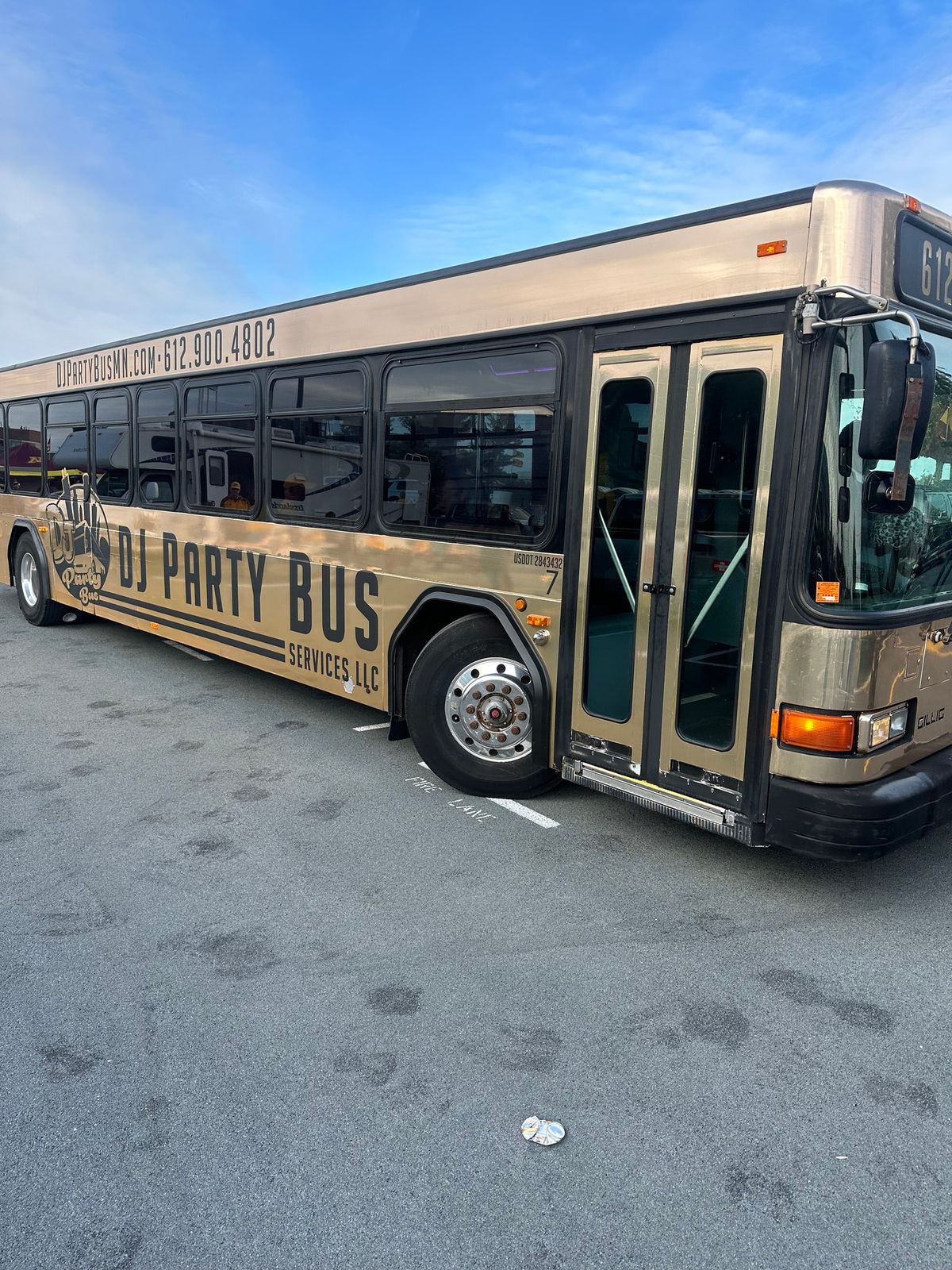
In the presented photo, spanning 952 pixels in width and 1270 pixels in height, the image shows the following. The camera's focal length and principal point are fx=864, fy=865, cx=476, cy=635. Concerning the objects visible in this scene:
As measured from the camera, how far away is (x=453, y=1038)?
9.31 feet

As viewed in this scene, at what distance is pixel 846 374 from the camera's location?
10.8ft

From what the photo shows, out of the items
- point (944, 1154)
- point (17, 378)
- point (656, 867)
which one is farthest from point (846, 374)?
point (17, 378)

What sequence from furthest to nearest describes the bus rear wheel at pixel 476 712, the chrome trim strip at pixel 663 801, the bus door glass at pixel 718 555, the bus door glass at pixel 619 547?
the bus rear wheel at pixel 476 712 → the bus door glass at pixel 619 547 → the chrome trim strip at pixel 663 801 → the bus door glass at pixel 718 555

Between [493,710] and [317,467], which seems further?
[317,467]

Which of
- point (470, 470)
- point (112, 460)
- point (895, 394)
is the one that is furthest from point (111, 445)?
point (895, 394)

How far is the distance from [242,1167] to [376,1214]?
0.40 meters

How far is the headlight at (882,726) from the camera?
341 centimetres

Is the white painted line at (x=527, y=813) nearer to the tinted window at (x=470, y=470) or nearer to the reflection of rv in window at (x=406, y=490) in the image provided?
the tinted window at (x=470, y=470)

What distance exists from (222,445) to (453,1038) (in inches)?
201

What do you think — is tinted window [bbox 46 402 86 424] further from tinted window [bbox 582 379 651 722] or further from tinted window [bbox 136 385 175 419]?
tinted window [bbox 582 379 651 722]

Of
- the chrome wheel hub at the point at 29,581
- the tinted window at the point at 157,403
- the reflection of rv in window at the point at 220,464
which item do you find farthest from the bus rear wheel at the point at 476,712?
the chrome wheel hub at the point at 29,581

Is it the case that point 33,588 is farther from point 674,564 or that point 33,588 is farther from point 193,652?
point 674,564

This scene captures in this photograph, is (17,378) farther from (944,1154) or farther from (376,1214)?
(944,1154)

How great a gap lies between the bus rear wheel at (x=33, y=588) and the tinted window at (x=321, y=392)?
5.29 metres
